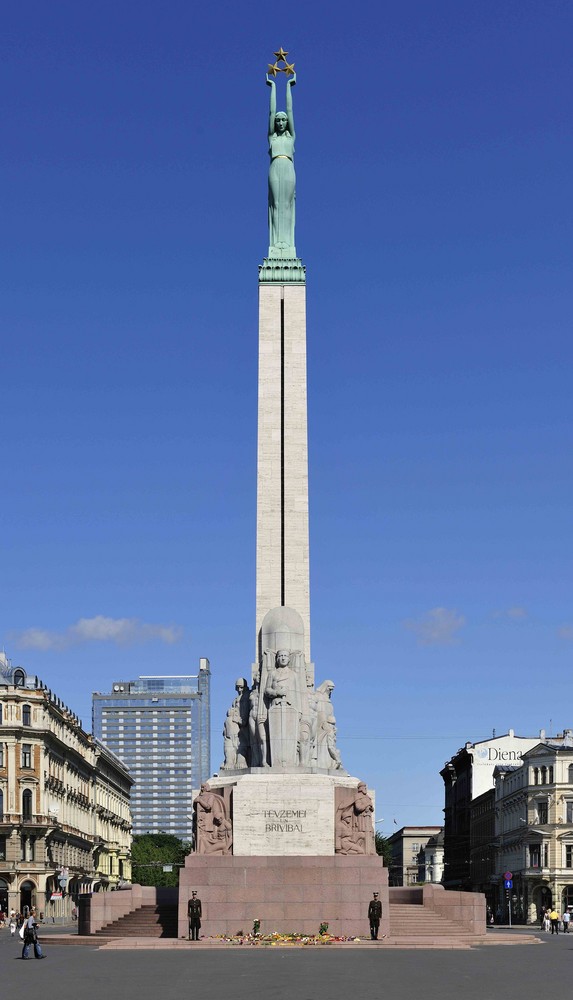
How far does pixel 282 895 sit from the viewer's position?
46531 millimetres

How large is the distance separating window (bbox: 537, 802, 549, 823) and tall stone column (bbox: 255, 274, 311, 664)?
55.8 metres

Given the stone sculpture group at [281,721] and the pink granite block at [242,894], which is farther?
the stone sculpture group at [281,721]

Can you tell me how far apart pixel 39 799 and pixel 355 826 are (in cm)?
5530

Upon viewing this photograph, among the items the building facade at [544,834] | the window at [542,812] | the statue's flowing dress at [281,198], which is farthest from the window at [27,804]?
the statue's flowing dress at [281,198]

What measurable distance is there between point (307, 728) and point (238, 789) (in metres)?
3.58

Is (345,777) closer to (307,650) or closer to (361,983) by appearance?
(307,650)

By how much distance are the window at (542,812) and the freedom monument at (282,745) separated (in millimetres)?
55868

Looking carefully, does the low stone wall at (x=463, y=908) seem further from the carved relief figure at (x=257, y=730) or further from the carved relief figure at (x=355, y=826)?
the carved relief figure at (x=257, y=730)

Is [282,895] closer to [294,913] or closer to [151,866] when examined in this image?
[294,913]

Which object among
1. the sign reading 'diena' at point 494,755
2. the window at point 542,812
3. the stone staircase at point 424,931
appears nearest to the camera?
the stone staircase at point 424,931

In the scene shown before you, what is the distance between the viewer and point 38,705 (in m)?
102

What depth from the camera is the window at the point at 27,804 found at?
99188 millimetres

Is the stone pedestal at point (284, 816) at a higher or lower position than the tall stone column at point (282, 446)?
lower

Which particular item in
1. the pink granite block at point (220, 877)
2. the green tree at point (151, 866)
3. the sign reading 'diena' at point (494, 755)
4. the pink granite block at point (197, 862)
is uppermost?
the pink granite block at point (197, 862)
